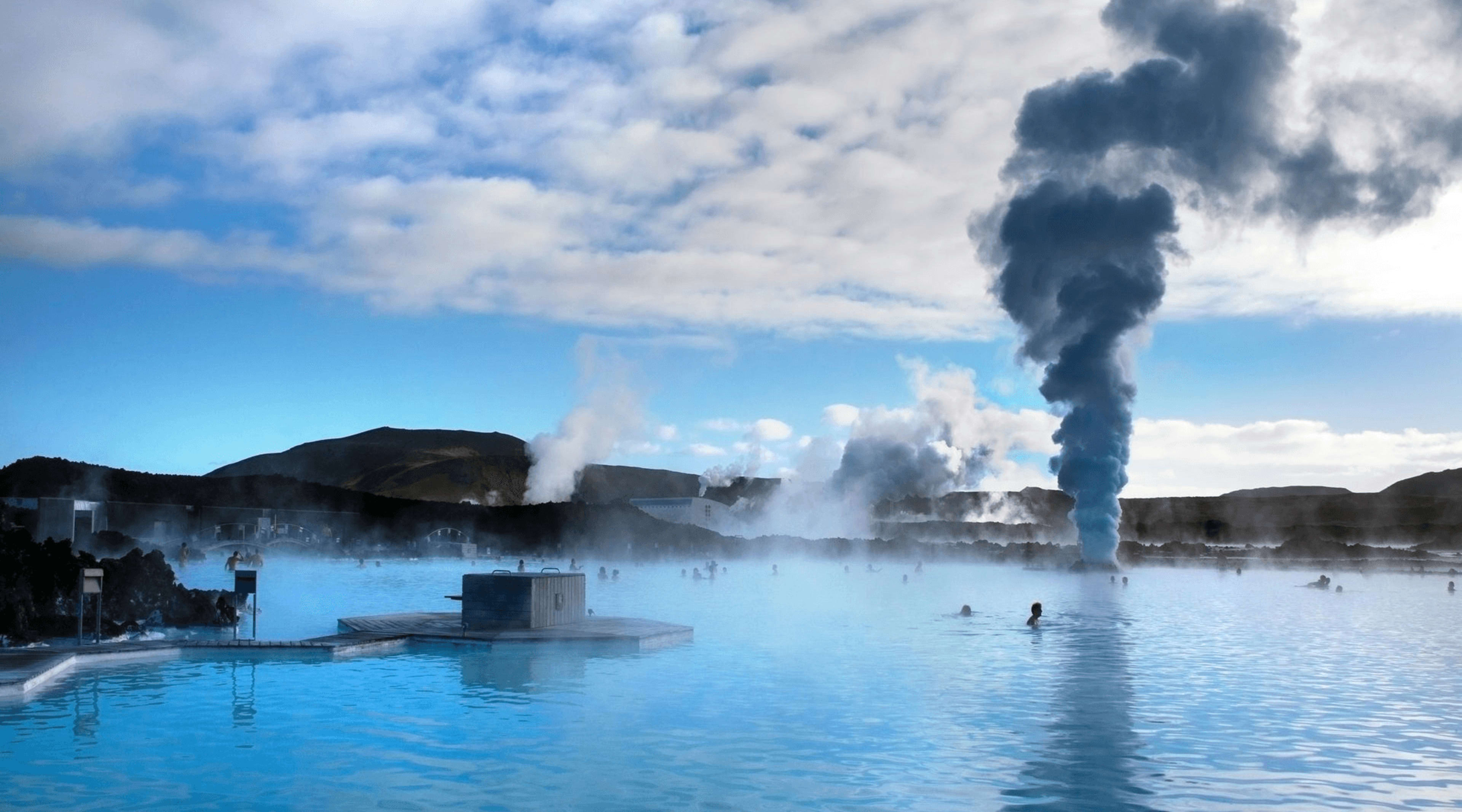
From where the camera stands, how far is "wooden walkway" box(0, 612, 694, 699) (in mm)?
17953

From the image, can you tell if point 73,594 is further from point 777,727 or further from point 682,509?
point 682,509

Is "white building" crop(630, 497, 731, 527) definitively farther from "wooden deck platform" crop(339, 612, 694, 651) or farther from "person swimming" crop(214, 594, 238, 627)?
"wooden deck platform" crop(339, 612, 694, 651)

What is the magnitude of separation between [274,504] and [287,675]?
121m

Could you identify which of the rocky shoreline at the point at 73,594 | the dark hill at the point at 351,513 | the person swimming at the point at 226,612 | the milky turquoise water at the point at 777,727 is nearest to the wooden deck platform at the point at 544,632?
the milky turquoise water at the point at 777,727

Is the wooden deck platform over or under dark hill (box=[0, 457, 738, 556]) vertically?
under

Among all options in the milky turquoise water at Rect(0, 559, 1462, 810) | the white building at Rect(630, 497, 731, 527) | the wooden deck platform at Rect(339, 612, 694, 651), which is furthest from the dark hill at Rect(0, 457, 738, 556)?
the milky turquoise water at Rect(0, 559, 1462, 810)

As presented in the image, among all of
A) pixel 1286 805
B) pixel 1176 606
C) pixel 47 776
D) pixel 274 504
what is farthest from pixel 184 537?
pixel 1286 805

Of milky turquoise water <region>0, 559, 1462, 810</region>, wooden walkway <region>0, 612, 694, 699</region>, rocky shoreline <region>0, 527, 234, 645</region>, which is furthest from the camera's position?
rocky shoreline <region>0, 527, 234, 645</region>

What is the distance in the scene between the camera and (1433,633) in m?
32.3

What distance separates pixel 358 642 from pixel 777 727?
11.3 metres

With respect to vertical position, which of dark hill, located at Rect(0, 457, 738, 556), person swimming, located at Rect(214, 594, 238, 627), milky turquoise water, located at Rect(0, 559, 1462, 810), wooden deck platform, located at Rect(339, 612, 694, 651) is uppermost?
dark hill, located at Rect(0, 457, 738, 556)

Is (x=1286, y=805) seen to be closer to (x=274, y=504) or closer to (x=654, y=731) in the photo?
(x=654, y=731)

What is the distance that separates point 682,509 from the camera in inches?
6683

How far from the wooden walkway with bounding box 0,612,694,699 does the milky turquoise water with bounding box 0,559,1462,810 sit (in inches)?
16.8
